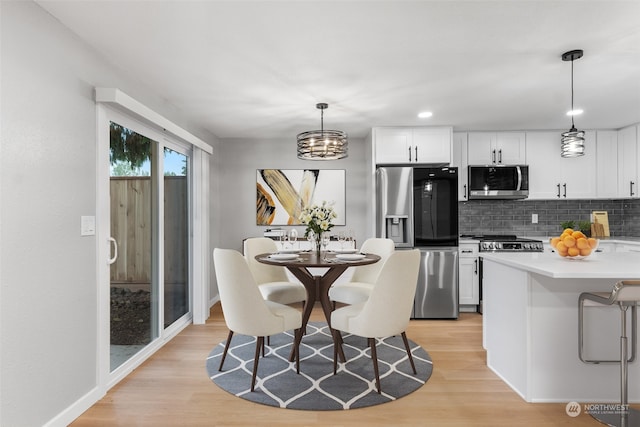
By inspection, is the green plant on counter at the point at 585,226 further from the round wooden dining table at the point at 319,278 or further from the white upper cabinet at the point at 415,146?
the round wooden dining table at the point at 319,278

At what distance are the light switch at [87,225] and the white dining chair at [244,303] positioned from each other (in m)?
0.79

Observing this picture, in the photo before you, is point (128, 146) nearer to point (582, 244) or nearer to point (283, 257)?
point (283, 257)

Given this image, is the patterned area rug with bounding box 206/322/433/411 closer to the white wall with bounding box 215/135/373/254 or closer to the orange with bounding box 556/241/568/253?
the orange with bounding box 556/241/568/253

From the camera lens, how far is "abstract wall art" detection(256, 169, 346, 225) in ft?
16.9

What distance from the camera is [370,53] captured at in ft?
8.07

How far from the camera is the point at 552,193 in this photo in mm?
4719

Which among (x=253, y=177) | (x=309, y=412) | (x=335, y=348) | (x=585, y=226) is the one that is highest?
(x=253, y=177)

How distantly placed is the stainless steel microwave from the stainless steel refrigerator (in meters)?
0.56

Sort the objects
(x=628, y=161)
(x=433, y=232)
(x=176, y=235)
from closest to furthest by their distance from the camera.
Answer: (x=176, y=235), (x=433, y=232), (x=628, y=161)

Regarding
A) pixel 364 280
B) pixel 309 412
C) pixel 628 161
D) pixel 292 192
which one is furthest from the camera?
pixel 292 192

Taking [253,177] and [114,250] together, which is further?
[253,177]

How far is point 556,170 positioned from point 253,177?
4.09 metres

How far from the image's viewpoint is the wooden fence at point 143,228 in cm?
272
